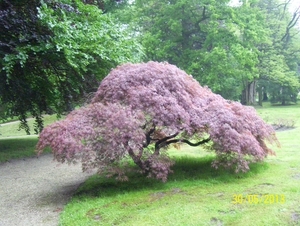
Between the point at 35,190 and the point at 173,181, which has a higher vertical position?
the point at 173,181

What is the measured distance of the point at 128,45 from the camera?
8789 millimetres

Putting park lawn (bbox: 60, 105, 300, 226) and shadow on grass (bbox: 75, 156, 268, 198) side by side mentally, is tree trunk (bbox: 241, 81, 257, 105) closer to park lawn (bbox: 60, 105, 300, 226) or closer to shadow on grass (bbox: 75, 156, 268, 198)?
park lawn (bbox: 60, 105, 300, 226)

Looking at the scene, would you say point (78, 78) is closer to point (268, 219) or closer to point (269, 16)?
point (268, 219)

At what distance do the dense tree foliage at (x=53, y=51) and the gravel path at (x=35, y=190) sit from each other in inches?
62.4

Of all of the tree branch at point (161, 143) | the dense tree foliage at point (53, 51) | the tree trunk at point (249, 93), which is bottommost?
the tree branch at point (161, 143)

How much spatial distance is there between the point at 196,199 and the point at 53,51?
478cm

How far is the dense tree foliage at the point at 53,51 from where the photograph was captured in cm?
651

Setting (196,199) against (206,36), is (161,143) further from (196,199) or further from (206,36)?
(206,36)

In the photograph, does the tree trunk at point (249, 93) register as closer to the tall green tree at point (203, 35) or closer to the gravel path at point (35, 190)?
the tall green tree at point (203, 35)

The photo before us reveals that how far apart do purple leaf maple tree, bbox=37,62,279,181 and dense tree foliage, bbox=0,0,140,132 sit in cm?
183
